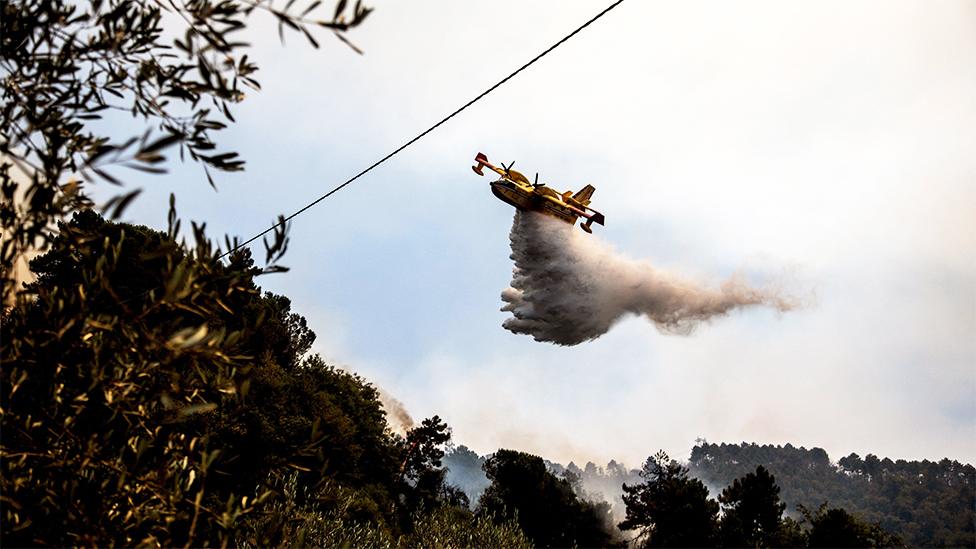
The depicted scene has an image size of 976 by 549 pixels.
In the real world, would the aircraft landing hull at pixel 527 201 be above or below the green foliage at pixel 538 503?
above

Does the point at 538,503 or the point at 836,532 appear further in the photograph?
the point at 538,503

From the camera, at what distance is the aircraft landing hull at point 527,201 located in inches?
1448

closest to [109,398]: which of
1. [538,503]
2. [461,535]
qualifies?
→ [461,535]

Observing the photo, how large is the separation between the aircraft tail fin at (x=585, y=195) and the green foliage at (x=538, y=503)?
35.1m

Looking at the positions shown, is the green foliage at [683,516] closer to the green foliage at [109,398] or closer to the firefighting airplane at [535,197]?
the firefighting airplane at [535,197]

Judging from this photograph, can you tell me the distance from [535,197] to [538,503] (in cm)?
4062

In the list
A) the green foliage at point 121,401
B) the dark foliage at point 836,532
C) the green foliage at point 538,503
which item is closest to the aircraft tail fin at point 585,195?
the dark foliage at point 836,532

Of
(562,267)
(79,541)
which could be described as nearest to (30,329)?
(79,541)

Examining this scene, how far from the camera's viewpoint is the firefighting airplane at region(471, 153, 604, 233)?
3678cm

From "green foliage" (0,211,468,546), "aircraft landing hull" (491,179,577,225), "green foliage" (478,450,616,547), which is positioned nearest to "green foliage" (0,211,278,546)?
"green foliage" (0,211,468,546)

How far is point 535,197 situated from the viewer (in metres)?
37.2

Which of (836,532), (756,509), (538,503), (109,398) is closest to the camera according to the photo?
(109,398)

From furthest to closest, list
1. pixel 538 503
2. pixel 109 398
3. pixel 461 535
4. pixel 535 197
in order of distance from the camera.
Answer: pixel 538 503 < pixel 461 535 < pixel 535 197 < pixel 109 398

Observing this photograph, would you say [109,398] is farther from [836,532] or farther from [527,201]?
[836,532]
